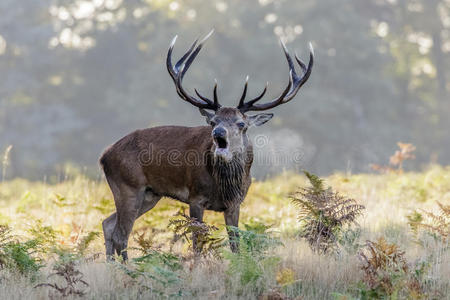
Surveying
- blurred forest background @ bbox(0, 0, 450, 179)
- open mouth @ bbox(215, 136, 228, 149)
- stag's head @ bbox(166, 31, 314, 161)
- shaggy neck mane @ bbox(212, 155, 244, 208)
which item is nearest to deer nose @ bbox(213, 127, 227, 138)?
stag's head @ bbox(166, 31, 314, 161)

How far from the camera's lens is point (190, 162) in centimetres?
716

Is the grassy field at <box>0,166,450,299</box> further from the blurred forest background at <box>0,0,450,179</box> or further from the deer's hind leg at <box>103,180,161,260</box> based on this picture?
the blurred forest background at <box>0,0,450,179</box>

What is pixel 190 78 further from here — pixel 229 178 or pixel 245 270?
pixel 245 270

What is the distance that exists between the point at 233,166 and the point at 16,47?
25.4 meters

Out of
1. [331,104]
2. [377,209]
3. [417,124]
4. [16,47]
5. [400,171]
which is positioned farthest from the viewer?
[417,124]

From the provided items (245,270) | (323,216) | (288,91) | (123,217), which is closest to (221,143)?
(288,91)

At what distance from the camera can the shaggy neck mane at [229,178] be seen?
6.88 m

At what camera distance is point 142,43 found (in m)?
31.1

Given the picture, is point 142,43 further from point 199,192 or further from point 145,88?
point 199,192

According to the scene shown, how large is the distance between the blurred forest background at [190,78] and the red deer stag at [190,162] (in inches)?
758

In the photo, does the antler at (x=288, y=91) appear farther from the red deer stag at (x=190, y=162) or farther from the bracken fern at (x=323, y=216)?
the bracken fern at (x=323, y=216)

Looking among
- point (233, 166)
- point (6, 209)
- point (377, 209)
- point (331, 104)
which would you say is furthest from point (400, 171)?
point (331, 104)

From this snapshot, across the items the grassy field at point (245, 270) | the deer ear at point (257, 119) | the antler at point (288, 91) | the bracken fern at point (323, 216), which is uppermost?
the antler at point (288, 91)

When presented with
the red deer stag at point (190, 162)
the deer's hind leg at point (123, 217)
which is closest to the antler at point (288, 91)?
the red deer stag at point (190, 162)
